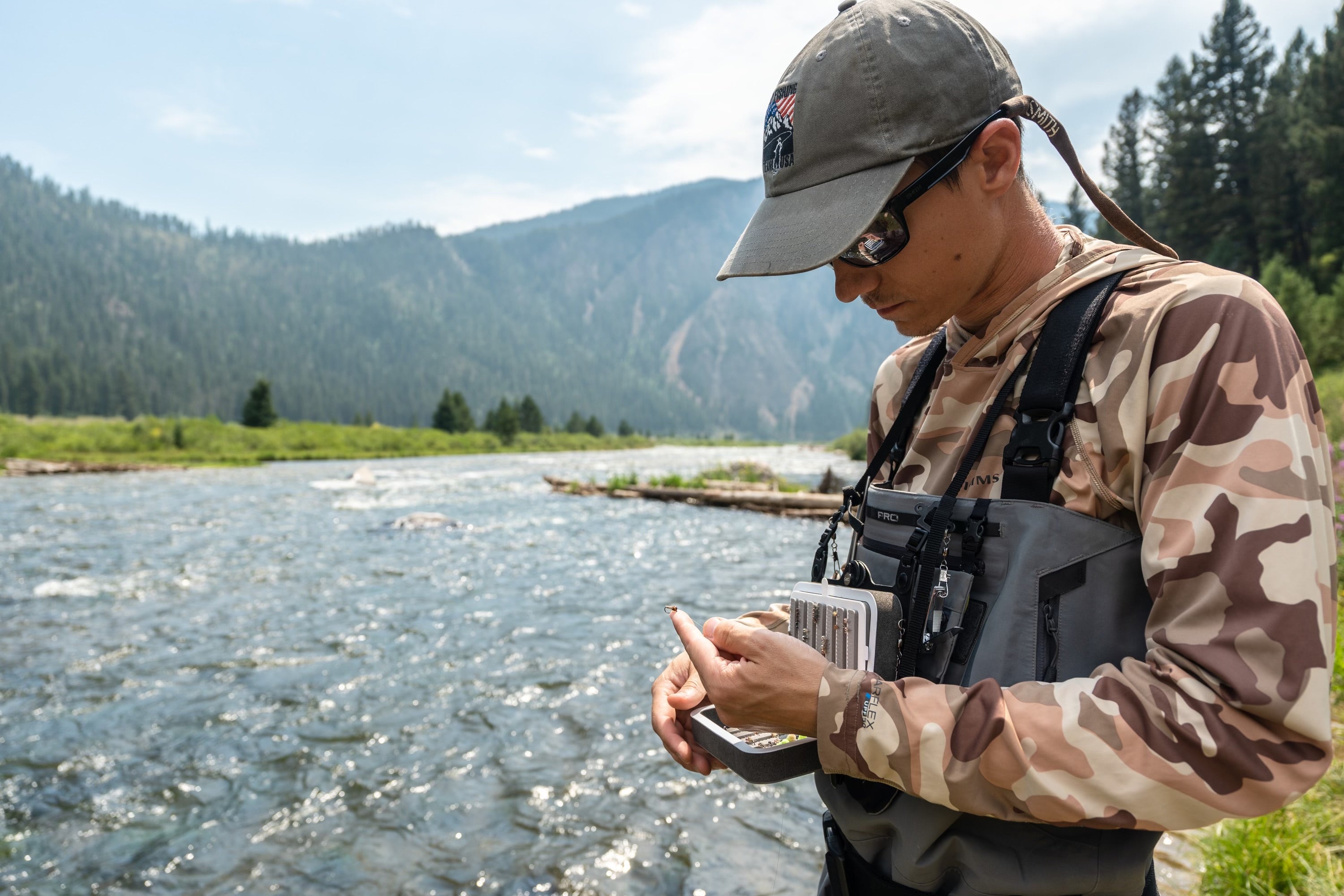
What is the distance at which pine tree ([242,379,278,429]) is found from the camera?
6316cm

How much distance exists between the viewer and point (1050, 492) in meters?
1.28

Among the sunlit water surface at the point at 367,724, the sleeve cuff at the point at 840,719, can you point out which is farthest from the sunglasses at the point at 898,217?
the sunlit water surface at the point at 367,724

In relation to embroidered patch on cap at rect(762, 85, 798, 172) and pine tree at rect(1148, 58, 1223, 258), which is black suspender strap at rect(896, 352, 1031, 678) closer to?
embroidered patch on cap at rect(762, 85, 798, 172)

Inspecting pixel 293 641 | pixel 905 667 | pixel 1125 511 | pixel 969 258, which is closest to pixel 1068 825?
pixel 905 667

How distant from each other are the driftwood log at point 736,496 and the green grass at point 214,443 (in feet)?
86.9

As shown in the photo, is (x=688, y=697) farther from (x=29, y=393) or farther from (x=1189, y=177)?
(x=29, y=393)

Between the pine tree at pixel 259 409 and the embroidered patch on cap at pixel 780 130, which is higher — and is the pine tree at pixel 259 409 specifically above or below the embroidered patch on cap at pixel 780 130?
above

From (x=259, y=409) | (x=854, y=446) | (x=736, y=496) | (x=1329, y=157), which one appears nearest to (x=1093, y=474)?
(x=736, y=496)

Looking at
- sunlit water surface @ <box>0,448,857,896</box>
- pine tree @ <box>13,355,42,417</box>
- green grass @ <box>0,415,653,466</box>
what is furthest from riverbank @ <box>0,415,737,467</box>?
pine tree @ <box>13,355,42,417</box>

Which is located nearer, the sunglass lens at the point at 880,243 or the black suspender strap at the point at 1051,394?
the black suspender strap at the point at 1051,394

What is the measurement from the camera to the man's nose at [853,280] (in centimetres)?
152

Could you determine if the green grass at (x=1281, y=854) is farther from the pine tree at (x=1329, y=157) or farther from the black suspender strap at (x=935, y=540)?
the pine tree at (x=1329, y=157)

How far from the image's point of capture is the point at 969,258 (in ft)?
4.79

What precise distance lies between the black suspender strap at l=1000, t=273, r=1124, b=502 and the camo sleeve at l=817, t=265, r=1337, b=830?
63 mm
